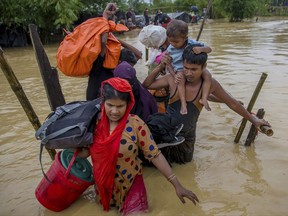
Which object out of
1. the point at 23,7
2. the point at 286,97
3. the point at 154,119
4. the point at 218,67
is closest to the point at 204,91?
the point at 154,119

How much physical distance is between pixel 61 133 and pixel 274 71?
6.84 metres

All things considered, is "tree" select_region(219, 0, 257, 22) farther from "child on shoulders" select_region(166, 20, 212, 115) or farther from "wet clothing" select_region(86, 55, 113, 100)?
"wet clothing" select_region(86, 55, 113, 100)

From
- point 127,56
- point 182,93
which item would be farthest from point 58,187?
point 127,56

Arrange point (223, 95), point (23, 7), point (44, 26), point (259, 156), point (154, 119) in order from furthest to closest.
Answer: point (44, 26) < point (23, 7) < point (259, 156) < point (223, 95) < point (154, 119)

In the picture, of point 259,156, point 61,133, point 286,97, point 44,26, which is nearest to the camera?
point 61,133

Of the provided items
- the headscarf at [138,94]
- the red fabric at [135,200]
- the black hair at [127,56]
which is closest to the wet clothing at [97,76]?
the black hair at [127,56]

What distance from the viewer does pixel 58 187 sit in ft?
8.79

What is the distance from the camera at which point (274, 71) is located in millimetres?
8109

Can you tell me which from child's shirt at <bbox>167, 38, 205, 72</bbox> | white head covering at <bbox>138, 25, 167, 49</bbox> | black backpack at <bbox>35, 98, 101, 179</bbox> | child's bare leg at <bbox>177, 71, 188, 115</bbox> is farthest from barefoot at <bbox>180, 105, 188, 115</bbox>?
white head covering at <bbox>138, 25, 167, 49</bbox>

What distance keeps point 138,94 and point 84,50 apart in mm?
662

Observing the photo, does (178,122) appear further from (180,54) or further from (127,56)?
(127,56)

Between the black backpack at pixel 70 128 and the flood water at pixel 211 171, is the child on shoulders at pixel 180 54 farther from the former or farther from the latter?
the black backpack at pixel 70 128

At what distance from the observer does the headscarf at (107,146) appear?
2424mm

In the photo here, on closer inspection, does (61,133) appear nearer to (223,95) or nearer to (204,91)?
(204,91)
